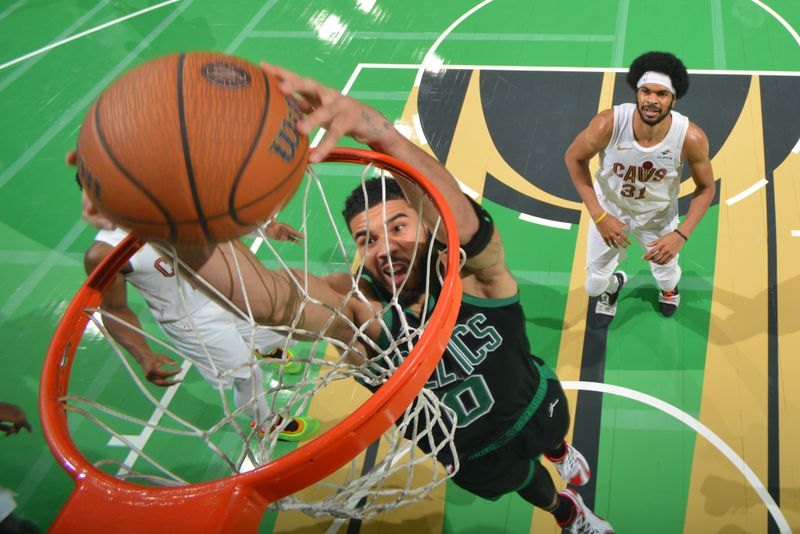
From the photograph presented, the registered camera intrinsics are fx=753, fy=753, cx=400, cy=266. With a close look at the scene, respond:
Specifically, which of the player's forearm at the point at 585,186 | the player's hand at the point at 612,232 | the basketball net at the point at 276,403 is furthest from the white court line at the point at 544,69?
the player's hand at the point at 612,232

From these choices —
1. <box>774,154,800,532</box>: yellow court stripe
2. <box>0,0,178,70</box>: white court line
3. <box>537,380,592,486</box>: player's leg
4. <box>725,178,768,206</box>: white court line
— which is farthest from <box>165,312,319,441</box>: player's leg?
<box>0,0,178,70</box>: white court line

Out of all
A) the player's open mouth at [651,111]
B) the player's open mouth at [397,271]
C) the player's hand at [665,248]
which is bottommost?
the player's hand at [665,248]

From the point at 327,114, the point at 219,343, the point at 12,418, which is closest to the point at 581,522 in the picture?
the point at 219,343

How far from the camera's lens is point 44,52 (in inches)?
304

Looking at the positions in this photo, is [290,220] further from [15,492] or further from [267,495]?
[267,495]

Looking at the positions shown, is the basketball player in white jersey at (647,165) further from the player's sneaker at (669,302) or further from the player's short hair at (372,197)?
the player's short hair at (372,197)

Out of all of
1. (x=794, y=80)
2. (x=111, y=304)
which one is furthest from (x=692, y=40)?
(x=111, y=304)

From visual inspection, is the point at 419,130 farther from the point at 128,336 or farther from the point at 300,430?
the point at 128,336

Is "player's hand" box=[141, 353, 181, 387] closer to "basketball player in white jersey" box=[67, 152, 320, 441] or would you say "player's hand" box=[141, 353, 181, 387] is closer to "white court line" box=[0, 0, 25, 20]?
"basketball player in white jersey" box=[67, 152, 320, 441]

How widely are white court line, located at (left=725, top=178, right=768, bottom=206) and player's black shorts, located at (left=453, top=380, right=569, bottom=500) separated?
2648 millimetres

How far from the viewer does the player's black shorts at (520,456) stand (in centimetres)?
320

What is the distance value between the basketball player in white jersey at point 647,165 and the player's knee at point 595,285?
0.17 meters

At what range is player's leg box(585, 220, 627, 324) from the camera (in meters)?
4.37

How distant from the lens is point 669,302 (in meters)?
4.64
